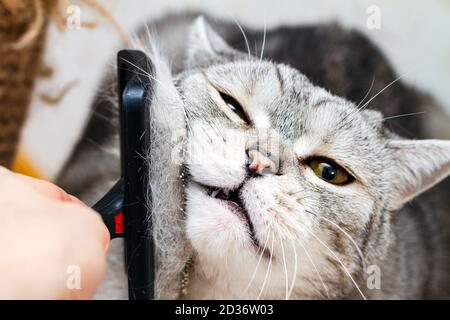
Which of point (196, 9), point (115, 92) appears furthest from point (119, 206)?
point (196, 9)

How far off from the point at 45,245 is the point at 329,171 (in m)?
0.38

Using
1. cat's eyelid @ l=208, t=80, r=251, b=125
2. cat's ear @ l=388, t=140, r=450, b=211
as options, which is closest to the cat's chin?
cat's eyelid @ l=208, t=80, r=251, b=125

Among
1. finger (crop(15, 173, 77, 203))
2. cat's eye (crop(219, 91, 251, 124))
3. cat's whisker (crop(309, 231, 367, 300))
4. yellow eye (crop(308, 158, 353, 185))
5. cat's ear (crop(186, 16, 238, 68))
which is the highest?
cat's ear (crop(186, 16, 238, 68))

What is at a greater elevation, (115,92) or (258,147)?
(115,92)

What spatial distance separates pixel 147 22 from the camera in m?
0.80

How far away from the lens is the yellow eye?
0.63 m

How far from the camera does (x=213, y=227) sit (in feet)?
1.84

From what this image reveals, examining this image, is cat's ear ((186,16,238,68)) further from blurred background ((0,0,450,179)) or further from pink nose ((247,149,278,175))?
pink nose ((247,149,278,175))

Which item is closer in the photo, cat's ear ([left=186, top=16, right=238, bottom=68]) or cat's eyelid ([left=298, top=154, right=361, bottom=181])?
cat's eyelid ([left=298, top=154, right=361, bottom=181])

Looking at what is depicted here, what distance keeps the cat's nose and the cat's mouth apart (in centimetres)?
3

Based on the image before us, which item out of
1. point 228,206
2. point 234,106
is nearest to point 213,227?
point 228,206

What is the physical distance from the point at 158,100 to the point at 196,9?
0.32 metres

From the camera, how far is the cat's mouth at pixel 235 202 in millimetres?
558
